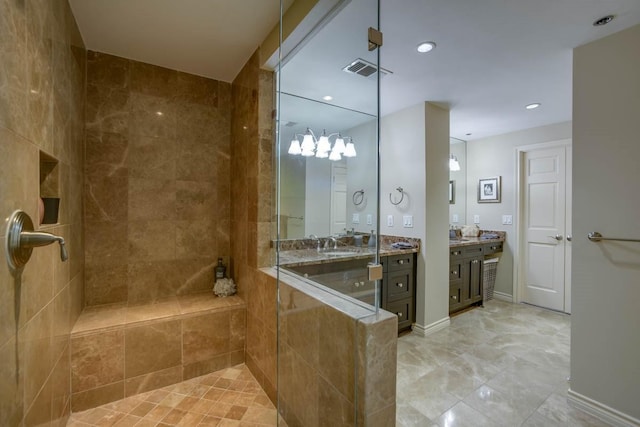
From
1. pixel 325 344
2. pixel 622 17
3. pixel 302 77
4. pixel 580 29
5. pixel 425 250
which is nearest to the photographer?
pixel 325 344

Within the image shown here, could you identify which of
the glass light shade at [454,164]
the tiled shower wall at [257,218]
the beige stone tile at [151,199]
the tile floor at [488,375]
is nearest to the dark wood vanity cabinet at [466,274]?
the tile floor at [488,375]

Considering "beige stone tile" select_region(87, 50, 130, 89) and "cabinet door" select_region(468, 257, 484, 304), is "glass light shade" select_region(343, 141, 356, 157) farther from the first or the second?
"cabinet door" select_region(468, 257, 484, 304)

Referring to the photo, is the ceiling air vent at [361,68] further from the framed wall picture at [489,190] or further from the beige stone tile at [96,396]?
the framed wall picture at [489,190]

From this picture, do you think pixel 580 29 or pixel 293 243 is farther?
pixel 293 243

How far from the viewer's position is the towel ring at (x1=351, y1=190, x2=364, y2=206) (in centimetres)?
233

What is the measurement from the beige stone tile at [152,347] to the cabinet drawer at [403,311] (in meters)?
1.94

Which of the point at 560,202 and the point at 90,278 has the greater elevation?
the point at 560,202

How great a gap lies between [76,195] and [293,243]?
61.1 inches

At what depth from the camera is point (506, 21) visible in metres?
1.70

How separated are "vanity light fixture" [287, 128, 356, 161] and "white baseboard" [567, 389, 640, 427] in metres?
2.36

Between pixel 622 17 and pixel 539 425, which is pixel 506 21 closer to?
pixel 622 17

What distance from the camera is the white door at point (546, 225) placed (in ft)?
11.7

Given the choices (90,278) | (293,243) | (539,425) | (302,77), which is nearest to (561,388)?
(539,425)

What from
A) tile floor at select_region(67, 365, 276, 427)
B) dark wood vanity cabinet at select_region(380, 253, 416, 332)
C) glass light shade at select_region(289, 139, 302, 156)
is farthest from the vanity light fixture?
tile floor at select_region(67, 365, 276, 427)
